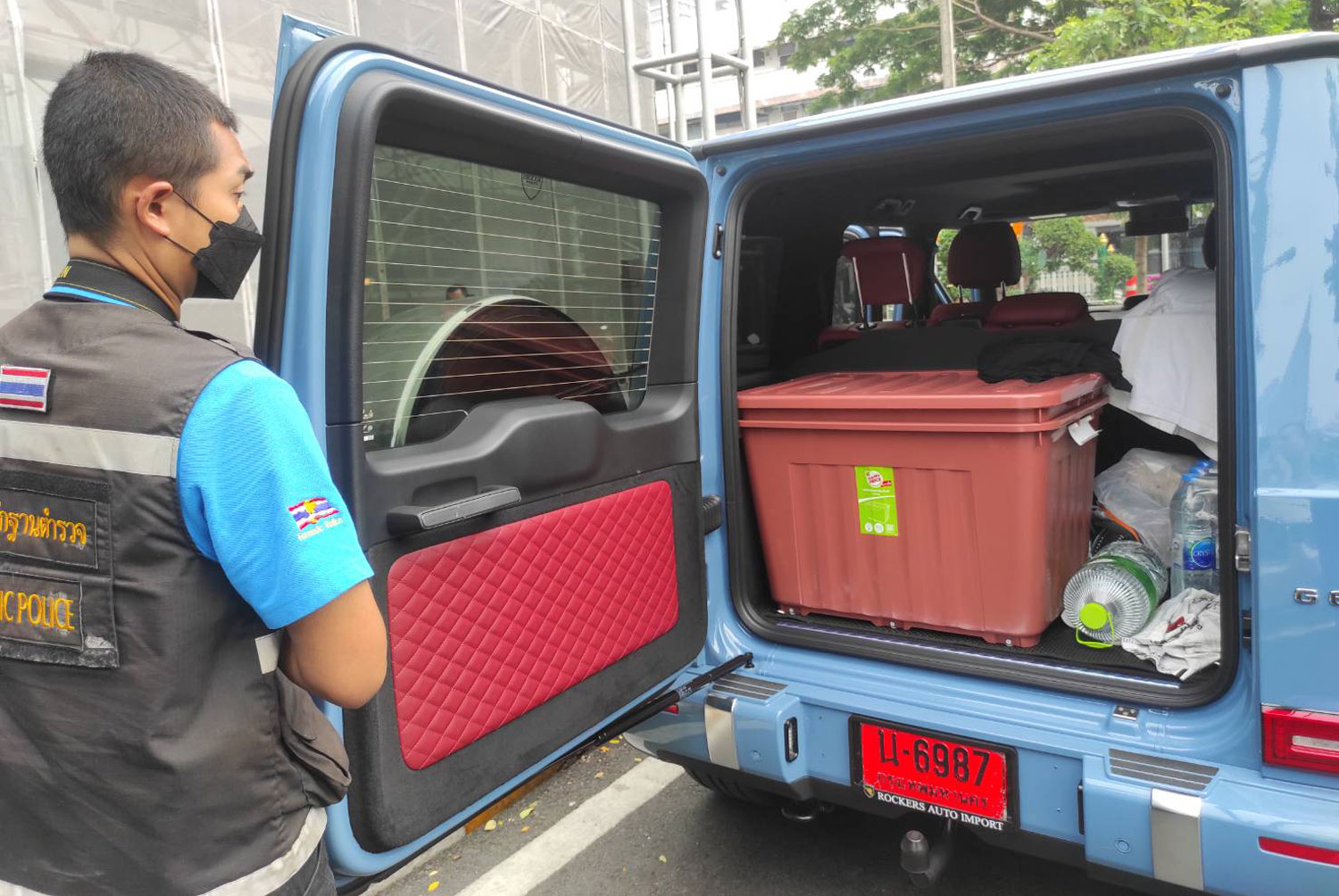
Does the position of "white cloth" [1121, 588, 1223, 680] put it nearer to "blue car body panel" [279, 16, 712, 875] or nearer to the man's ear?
"blue car body panel" [279, 16, 712, 875]

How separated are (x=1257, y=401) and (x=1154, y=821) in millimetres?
783

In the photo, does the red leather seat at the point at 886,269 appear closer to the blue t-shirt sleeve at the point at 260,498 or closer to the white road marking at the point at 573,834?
the white road marking at the point at 573,834

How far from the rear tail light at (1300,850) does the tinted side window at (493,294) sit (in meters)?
1.49

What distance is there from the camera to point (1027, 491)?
2.27 m

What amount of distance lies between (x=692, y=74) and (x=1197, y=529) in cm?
694

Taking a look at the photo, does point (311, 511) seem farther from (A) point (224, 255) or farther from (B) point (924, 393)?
(B) point (924, 393)

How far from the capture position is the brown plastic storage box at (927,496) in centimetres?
229

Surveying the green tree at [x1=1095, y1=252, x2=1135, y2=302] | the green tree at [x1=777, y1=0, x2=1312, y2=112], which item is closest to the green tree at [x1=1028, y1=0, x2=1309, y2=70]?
the green tree at [x1=777, y1=0, x2=1312, y2=112]

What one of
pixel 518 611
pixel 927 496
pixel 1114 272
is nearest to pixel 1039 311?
pixel 927 496

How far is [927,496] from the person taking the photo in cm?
240

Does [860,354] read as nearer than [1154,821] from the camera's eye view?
No

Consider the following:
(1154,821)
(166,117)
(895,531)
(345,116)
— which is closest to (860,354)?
(895,531)

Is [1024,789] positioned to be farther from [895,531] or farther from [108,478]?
[108,478]

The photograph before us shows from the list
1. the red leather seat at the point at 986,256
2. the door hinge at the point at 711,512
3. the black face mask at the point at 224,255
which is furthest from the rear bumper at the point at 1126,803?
the red leather seat at the point at 986,256
